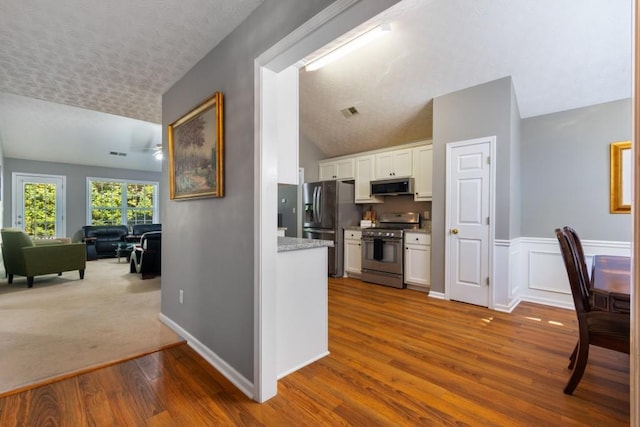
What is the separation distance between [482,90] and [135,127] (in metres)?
5.75

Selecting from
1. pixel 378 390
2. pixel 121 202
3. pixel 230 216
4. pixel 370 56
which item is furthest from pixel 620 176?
pixel 121 202

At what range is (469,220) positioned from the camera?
3541mm

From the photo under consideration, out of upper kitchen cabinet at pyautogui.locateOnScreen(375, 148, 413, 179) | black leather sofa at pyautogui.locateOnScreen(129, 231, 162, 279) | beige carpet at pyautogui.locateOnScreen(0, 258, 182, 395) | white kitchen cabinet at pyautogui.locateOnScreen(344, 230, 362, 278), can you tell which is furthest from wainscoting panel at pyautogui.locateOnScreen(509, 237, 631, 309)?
black leather sofa at pyautogui.locateOnScreen(129, 231, 162, 279)

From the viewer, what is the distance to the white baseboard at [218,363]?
1834 millimetres

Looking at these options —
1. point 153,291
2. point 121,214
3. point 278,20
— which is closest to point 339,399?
point 278,20

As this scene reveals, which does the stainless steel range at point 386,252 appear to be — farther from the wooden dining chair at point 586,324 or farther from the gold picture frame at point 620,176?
the wooden dining chair at point 586,324

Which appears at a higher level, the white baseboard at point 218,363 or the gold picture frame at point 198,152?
the gold picture frame at point 198,152

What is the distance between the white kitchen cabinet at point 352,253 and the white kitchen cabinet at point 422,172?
1138 mm

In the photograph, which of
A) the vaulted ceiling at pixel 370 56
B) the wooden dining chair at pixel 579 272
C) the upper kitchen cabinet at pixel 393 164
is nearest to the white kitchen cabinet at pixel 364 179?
the upper kitchen cabinet at pixel 393 164

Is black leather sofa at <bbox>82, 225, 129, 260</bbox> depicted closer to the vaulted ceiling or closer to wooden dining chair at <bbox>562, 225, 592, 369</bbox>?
the vaulted ceiling

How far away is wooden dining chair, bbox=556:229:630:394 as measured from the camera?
169 centimetres

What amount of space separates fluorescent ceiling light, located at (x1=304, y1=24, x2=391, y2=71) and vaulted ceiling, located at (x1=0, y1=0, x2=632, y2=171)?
103 millimetres

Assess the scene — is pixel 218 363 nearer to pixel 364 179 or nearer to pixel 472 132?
pixel 472 132

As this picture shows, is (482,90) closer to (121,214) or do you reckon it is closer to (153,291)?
(153,291)
